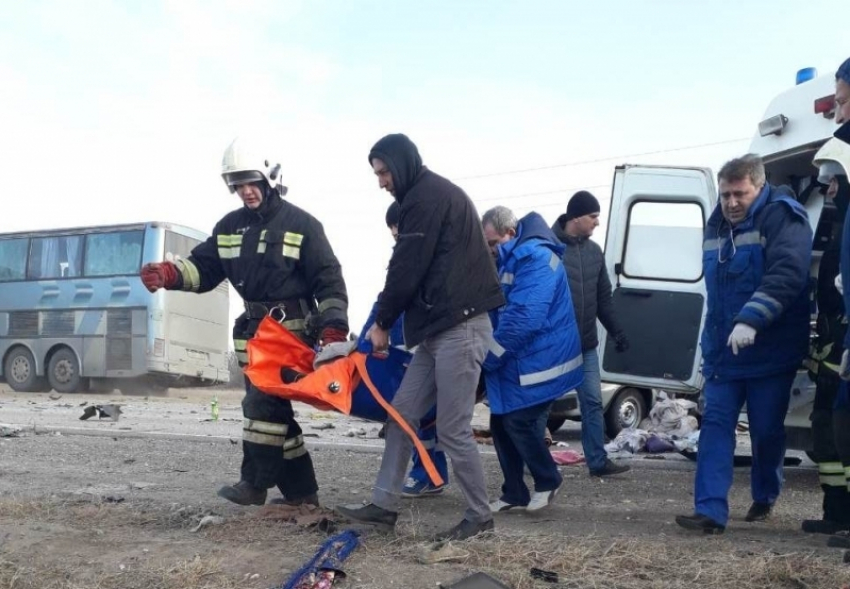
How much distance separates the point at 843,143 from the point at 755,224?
0.57 metres

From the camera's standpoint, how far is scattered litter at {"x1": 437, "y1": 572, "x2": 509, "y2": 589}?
3783mm

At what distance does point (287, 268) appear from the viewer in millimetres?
5539

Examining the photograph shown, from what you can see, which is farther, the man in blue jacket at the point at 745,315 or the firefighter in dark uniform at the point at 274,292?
the firefighter in dark uniform at the point at 274,292

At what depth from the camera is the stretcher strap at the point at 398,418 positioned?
4832 mm

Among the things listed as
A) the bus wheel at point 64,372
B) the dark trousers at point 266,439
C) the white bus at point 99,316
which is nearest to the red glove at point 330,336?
the dark trousers at point 266,439

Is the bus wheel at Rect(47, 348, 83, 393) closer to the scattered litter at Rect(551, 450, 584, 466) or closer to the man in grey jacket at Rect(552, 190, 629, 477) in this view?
the scattered litter at Rect(551, 450, 584, 466)

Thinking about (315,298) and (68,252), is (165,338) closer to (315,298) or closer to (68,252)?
(68,252)

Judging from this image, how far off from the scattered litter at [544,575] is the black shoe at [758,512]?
200cm

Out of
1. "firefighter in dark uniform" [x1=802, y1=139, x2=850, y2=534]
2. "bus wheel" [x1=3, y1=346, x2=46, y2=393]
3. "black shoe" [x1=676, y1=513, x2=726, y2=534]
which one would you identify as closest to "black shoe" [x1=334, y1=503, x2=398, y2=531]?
"black shoe" [x1=676, y1=513, x2=726, y2=534]

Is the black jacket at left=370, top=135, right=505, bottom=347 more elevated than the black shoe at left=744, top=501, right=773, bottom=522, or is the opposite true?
the black jacket at left=370, top=135, right=505, bottom=347

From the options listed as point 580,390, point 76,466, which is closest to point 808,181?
point 580,390

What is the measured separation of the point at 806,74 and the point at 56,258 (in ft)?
66.4

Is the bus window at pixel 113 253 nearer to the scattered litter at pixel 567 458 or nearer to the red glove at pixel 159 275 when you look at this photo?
the scattered litter at pixel 567 458

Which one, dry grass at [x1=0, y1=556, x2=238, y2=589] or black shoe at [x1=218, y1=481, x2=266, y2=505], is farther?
black shoe at [x1=218, y1=481, x2=266, y2=505]
